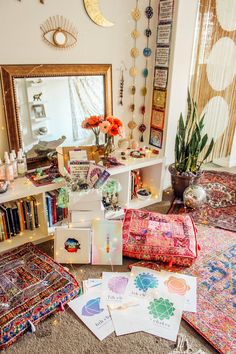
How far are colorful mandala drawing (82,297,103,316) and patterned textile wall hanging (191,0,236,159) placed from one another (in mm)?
2514

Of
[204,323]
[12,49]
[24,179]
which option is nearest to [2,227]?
[24,179]

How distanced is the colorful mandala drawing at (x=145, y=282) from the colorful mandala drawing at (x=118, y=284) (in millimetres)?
74

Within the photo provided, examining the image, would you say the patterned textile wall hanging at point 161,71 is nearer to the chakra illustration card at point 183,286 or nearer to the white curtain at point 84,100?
the white curtain at point 84,100

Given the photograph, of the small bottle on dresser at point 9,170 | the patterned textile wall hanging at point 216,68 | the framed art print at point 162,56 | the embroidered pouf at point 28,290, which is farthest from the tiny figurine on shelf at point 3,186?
the patterned textile wall hanging at point 216,68

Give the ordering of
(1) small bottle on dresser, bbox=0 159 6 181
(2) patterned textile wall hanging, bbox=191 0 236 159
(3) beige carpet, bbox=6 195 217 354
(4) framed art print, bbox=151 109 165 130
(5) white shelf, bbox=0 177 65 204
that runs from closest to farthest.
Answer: (3) beige carpet, bbox=6 195 217 354, (5) white shelf, bbox=0 177 65 204, (1) small bottle on dresser, bbox=0 159 6 181, (4) framed art print, bbox=151 109 165 130, (2) patterned textile wall hanging, bbox=191 0 236 159

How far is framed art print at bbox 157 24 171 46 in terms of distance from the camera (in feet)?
8.25

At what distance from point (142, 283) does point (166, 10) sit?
2.26 metres

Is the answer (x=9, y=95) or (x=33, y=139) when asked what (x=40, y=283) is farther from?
(x=9, y=95)

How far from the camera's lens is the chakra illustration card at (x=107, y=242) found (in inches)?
78.1

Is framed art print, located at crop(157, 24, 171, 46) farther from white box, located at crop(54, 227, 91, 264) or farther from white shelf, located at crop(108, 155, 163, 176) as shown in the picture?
white box, located at crop(54, 227, 91, 264)

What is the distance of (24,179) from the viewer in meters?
2.18

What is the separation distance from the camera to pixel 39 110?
2217 mm

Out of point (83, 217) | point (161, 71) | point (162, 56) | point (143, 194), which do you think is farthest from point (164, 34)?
point (83, 217)

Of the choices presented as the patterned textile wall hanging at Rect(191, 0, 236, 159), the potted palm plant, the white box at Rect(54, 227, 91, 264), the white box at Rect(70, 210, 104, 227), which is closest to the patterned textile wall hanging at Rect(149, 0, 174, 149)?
the potted palm plant
